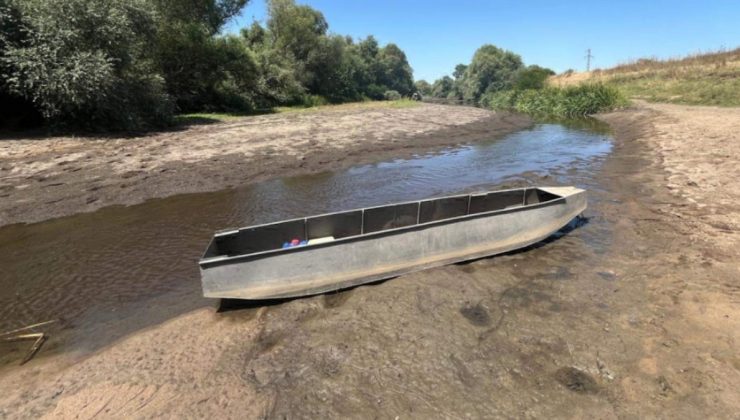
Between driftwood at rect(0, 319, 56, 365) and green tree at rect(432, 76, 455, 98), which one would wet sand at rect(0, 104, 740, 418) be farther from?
green tree at rect(432, 76, 455, 98)

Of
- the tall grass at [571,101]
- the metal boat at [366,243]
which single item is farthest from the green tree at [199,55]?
the tall grass at [571,101]

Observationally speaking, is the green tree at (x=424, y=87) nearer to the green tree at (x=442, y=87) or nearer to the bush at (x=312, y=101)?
the green tree at (x=442, y=87)

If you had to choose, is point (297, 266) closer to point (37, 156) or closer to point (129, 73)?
point (37, 156)

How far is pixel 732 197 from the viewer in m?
9.39

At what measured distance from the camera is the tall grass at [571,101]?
3250 cm

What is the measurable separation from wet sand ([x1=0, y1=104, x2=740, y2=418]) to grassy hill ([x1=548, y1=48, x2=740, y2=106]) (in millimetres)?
26739

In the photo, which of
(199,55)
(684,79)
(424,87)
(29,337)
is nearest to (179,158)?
(29,337)

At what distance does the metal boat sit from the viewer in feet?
19.3

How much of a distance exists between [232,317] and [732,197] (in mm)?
11098

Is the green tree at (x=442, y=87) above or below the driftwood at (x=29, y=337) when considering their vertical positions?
above

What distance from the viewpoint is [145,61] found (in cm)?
2344

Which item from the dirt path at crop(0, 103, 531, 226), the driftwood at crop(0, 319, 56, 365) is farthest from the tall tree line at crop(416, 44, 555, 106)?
the driftwood at crop(0, 319, 56, 365)

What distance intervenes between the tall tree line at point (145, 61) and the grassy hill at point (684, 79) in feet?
102

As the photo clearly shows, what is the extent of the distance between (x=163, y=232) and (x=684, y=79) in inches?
1645
